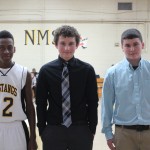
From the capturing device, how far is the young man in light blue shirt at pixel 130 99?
2609 millimetres

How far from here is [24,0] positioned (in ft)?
48.5

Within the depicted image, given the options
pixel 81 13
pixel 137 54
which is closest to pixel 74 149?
pixel 137 54

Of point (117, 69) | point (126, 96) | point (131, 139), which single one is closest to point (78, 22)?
point (117, 69)

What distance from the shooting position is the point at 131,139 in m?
2.62

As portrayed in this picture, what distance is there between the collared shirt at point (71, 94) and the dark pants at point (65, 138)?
0.06m

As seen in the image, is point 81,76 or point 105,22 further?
point 105,22

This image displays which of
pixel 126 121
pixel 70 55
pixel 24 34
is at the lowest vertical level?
pixel 126 121

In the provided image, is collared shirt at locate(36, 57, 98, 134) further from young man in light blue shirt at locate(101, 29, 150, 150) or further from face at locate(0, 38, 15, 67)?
face at locate(0, 38, 15, 67)

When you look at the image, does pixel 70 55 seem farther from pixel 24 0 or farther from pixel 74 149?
pixel 24 0

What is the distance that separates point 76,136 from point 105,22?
1305 cm

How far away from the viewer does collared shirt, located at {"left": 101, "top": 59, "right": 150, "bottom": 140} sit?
8.59 feet

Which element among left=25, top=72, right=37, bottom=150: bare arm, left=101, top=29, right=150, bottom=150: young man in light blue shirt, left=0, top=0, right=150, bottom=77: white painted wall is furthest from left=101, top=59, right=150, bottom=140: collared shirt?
left=0, top=0, right=150, bottom=77: white painted wall

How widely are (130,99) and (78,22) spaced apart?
41.7ft

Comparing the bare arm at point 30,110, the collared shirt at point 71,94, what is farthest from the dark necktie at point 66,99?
the bare arm at point 30,110
